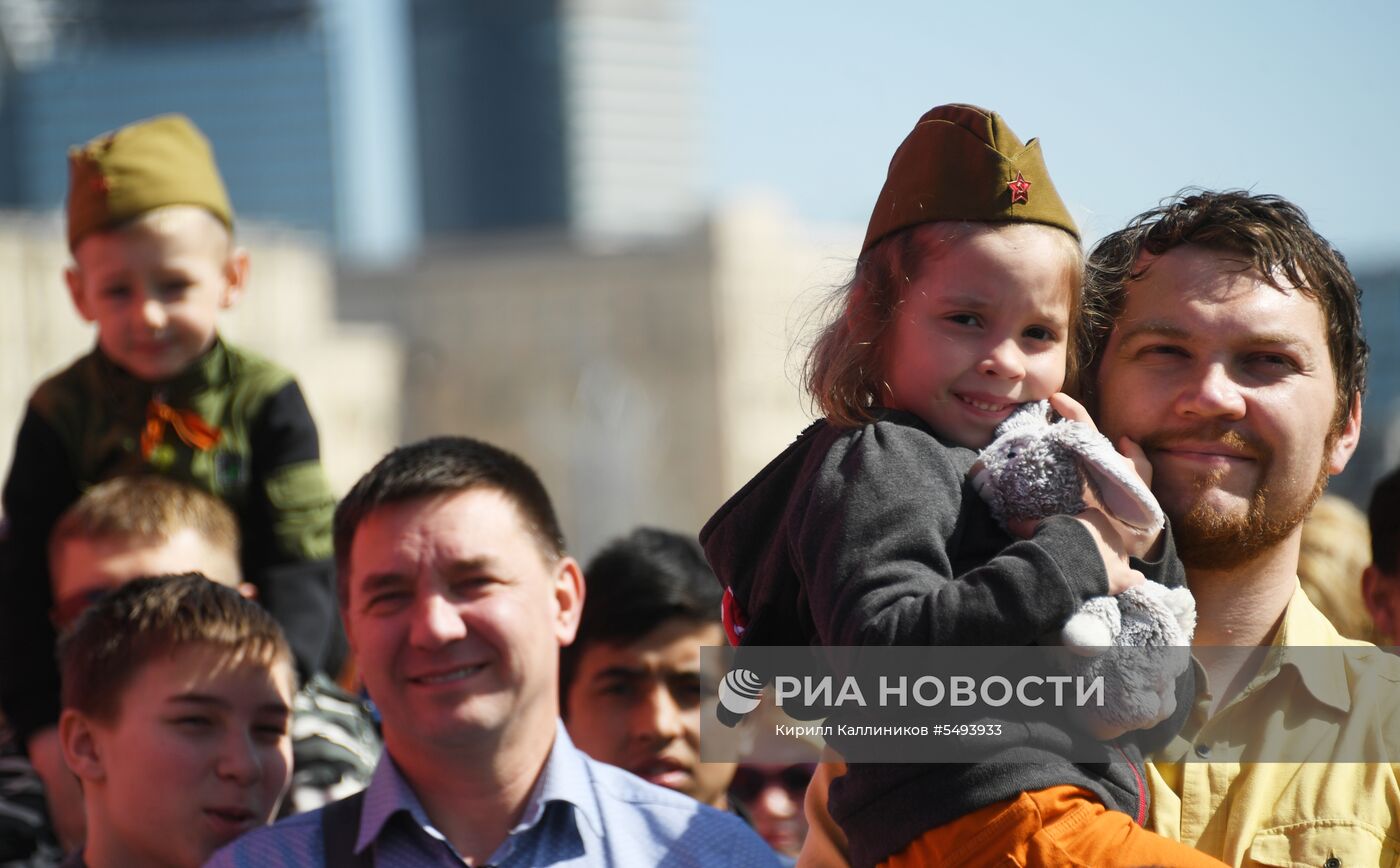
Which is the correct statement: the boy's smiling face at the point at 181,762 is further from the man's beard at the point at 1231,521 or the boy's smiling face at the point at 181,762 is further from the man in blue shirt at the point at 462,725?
the man's beard at the point at 1231,521

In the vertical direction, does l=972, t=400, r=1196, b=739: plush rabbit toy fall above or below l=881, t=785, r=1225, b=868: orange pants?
above

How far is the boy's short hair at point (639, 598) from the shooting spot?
4.64 m

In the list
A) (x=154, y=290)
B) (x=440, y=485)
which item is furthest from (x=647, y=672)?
(x=154, y=290)

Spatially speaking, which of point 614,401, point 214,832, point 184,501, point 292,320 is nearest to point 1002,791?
point 214,832

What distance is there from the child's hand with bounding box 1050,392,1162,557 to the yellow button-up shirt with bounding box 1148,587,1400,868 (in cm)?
37

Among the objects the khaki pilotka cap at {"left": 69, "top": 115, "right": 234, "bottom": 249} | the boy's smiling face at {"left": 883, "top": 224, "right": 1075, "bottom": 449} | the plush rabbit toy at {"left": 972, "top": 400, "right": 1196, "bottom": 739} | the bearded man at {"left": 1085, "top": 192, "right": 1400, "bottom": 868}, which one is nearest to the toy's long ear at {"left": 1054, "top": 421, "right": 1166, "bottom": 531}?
the plush rabbit toy at {"left": 972, "top": 400, "right": 1196, "bottom": 739}

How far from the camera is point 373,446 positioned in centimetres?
6078

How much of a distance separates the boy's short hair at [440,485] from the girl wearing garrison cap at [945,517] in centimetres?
74

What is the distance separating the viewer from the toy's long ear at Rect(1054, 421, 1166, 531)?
288 cm

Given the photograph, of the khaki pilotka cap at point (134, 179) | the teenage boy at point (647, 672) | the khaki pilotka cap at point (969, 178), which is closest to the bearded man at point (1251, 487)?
the khaki pilotka cap at point (969, 178)

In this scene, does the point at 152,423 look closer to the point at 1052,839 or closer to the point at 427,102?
the point at 1052,839

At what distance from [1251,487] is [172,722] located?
6.63 ft

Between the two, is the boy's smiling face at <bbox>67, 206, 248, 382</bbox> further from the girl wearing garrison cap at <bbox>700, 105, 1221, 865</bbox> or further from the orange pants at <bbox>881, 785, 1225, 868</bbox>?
the orange pants at <bbox>881, 785, 1225, 868</bbox>

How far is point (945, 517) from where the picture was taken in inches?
113
